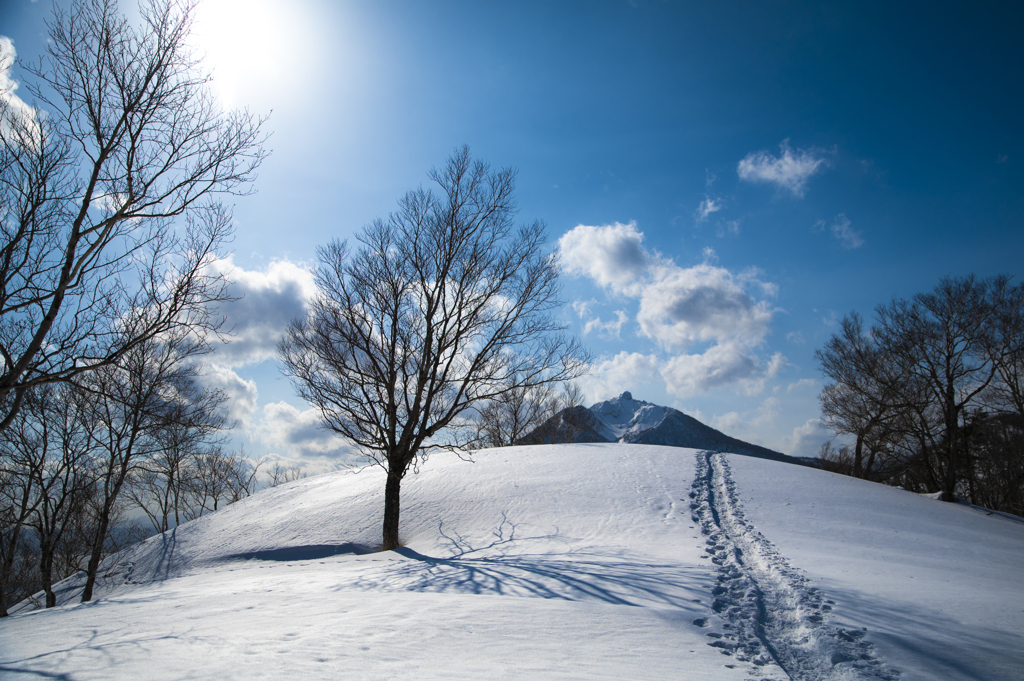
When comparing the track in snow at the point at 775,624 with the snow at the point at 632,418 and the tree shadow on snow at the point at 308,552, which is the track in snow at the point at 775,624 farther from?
the snow at the point at 632,418

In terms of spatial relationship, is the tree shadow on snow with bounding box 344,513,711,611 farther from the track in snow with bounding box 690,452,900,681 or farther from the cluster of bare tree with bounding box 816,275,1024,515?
the cluster of bare tree with bounding box 816,275,1024,515

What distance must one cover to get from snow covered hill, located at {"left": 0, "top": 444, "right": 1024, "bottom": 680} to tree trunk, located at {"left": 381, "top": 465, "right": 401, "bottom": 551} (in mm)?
721

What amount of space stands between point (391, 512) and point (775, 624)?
8359 millimetres

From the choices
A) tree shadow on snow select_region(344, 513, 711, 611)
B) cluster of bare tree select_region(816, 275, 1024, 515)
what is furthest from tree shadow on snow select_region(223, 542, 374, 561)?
cluster of bare tree select_region(816, 275, 1024, 515)

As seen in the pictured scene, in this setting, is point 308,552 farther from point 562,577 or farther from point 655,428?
point 655,428

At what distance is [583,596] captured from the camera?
5.50 m

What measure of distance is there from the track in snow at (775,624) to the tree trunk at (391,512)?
22.7ft

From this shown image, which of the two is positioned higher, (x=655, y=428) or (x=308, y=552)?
(x=655, y=428)

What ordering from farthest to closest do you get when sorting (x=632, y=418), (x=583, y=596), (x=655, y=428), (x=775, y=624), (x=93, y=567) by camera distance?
(x=632, y=418), (x=655, y=428), (x=93, y=567), (x=583, y=596), (x=775, y=624)

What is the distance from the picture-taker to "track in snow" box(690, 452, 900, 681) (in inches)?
164

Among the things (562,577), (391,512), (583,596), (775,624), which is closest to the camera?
(775,624)

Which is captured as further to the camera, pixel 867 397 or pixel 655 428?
pixel 655 428

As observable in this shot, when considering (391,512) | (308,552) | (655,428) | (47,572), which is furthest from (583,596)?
(655,428)

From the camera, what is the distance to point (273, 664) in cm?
354
